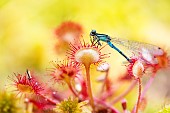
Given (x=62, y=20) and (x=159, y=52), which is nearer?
(x=159, y=52)

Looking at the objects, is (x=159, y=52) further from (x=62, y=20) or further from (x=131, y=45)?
(x=62, y=20)

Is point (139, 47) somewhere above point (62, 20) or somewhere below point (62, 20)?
below

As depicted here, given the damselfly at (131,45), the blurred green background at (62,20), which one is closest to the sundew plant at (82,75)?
the damselfly at (131,45)

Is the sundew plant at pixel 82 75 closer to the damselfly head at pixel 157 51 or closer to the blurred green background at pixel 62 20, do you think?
the damselfly head at pixel 157 51

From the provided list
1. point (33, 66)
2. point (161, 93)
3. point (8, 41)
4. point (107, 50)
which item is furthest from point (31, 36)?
point (161, 93)

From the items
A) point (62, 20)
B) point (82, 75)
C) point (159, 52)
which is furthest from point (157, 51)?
point (62, 20)

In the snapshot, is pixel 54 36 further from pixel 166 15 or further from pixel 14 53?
pixel 166 15
